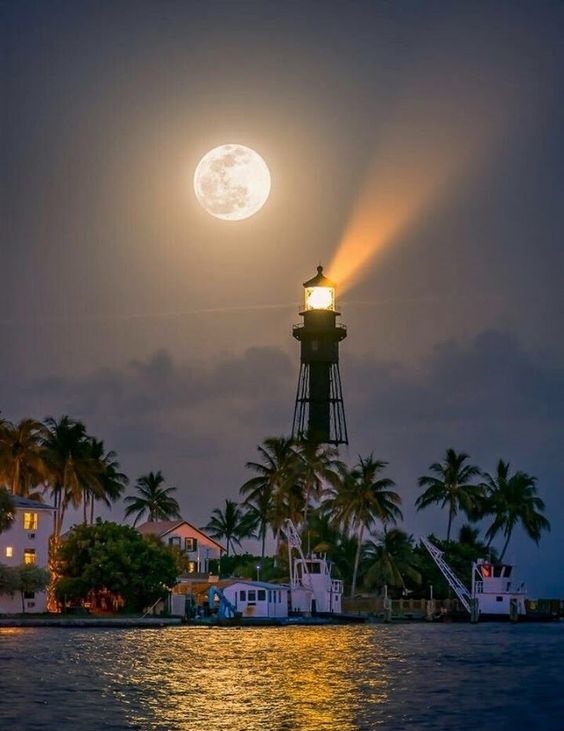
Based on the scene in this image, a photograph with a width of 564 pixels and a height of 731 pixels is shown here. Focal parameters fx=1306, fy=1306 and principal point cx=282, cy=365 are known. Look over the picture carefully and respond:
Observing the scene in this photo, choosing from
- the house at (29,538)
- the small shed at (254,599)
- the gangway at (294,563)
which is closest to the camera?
the house at (29,538)

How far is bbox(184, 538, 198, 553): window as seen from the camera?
14716 cm

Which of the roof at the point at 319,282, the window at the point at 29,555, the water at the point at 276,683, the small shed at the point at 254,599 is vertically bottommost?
the water at the point at 276,683

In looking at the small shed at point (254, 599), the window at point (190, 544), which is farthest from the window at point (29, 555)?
the window at point (190, 544)

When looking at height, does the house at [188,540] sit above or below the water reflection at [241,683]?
above

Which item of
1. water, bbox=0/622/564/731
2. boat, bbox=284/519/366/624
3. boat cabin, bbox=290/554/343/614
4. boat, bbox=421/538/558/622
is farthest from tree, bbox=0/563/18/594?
boat, bbox=421/538/558/622

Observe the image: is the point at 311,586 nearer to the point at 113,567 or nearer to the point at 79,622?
the point at 113,567

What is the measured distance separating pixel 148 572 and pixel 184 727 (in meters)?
67.4

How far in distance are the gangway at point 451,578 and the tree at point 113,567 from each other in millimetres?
30195

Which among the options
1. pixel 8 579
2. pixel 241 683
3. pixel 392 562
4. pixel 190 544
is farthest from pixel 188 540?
pixel 241 683

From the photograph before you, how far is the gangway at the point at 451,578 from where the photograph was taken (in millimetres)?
122438

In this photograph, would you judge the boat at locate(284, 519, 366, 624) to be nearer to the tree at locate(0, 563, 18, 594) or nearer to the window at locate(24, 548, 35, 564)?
the window at locate(24, 548, 35, 564)

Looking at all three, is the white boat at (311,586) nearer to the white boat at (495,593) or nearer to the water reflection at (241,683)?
the white boat at (495,593)

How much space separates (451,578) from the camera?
12538cm

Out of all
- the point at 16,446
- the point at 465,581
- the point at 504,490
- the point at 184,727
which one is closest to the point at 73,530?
the point at 16,446
